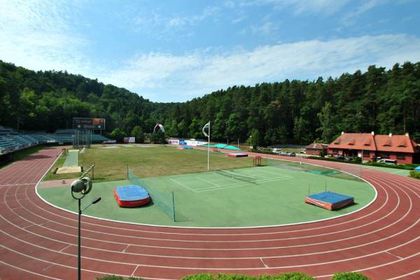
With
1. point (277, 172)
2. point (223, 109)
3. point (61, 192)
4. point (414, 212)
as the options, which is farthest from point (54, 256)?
point (223, 109)

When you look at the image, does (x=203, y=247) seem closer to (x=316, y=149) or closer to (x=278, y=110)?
(x=316, y=149)

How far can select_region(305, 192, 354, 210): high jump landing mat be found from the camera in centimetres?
2110

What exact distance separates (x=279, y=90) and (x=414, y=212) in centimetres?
8234

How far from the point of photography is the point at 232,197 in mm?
24250

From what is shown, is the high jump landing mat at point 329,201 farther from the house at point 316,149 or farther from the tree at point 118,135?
the tree at point 118,135

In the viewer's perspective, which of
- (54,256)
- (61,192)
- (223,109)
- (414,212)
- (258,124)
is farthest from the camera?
(223,109)

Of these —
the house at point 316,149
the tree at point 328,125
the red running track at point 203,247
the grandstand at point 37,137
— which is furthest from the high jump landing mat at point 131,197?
the tree at point 328,125

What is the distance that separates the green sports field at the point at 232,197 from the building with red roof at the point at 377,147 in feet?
65.1

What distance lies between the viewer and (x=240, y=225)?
1762 cm

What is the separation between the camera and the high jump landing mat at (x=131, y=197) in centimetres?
2092

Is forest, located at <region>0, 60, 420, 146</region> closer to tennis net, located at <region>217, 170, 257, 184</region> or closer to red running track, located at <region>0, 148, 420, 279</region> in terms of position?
tennis net, located at <region>217, 170, 257, 184</region>

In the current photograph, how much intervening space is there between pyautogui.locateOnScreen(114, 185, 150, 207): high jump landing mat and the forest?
47389 millimetres

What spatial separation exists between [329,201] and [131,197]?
Answer: 53.4ft

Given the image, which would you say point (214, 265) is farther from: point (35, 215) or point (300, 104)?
point (300, 104)
